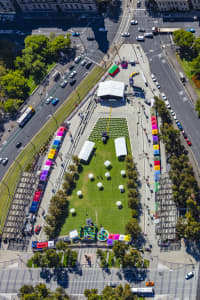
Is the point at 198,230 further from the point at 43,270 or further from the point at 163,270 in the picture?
the point at 43,270

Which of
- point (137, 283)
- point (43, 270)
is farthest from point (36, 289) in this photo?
point (137, 283)

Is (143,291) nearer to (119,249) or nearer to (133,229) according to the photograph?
(119,249)

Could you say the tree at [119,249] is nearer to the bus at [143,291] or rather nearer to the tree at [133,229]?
the tree at [133,229]

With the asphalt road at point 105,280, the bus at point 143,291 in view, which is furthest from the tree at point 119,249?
the bus at point 143,291

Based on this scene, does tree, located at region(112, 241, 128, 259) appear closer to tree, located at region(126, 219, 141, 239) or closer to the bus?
tree, located at region(126, 219, 141, 239)

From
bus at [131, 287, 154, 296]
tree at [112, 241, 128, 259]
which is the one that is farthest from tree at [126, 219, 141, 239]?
bus at [131, 287, 154, 296]
